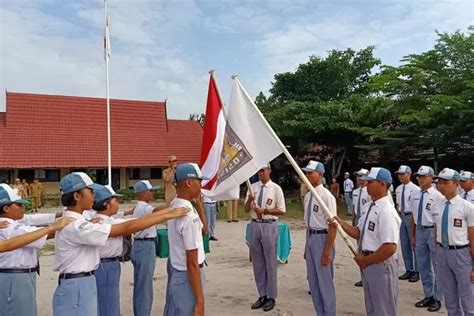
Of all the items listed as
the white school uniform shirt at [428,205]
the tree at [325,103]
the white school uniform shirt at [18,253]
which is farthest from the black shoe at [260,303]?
the tree at [325,103]

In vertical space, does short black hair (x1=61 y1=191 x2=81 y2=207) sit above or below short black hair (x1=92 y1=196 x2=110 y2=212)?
above

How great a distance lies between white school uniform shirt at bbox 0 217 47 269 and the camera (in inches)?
152

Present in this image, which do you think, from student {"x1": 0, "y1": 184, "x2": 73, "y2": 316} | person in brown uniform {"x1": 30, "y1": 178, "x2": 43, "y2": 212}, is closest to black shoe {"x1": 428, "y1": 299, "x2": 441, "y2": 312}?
student {"x1": 0, "y1": 184, "x2": 73, "y2": 316}

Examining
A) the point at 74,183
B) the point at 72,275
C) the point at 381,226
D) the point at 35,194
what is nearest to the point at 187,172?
the point at 74,183

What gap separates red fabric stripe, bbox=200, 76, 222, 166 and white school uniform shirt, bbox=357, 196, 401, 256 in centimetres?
238

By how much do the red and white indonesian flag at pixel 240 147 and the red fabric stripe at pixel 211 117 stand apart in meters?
0.21

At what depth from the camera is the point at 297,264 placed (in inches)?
363

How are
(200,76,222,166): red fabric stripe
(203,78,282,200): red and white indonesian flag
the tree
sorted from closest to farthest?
(203,78,282,200): red and white indonesian flag < (200,76,222,166): red fabric stripe < the tree

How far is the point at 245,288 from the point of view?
24.6 feet

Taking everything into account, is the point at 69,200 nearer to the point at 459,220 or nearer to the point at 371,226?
the point at 371,226

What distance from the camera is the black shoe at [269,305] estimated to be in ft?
20.5

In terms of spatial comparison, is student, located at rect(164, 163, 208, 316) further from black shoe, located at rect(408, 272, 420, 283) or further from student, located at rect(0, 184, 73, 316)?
black shoe, located at rect(408, 272, 420, 283)

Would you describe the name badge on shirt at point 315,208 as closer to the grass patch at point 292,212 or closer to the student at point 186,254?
the student at point 186,254

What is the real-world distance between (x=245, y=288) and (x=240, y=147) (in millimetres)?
2965
